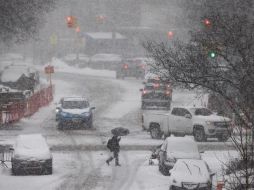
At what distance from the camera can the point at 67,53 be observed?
338 ft

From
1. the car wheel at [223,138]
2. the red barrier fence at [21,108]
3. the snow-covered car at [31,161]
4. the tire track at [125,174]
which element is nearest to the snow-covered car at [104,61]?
the red barrier fence at [21,108]

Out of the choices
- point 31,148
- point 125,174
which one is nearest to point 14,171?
point 31,148

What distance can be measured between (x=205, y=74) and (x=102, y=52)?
67007mm

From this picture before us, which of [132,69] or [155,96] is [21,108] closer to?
[155,96]

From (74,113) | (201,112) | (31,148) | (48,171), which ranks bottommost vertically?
(48,171)

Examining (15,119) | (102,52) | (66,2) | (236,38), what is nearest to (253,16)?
(15,119)

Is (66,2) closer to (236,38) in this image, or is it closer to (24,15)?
(24,15)

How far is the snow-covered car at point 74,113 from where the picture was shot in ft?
133

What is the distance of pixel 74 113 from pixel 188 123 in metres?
6.58

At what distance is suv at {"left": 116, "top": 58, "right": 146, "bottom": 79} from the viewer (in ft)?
227

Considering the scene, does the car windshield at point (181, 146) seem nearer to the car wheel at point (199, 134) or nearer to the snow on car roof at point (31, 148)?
the snow on car roof at point (31, 148)

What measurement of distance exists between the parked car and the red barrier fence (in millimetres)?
14958

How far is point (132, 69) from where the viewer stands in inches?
2763

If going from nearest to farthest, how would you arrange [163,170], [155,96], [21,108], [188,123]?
[163,170]
[188,123]
[21,108]
[155,96]
